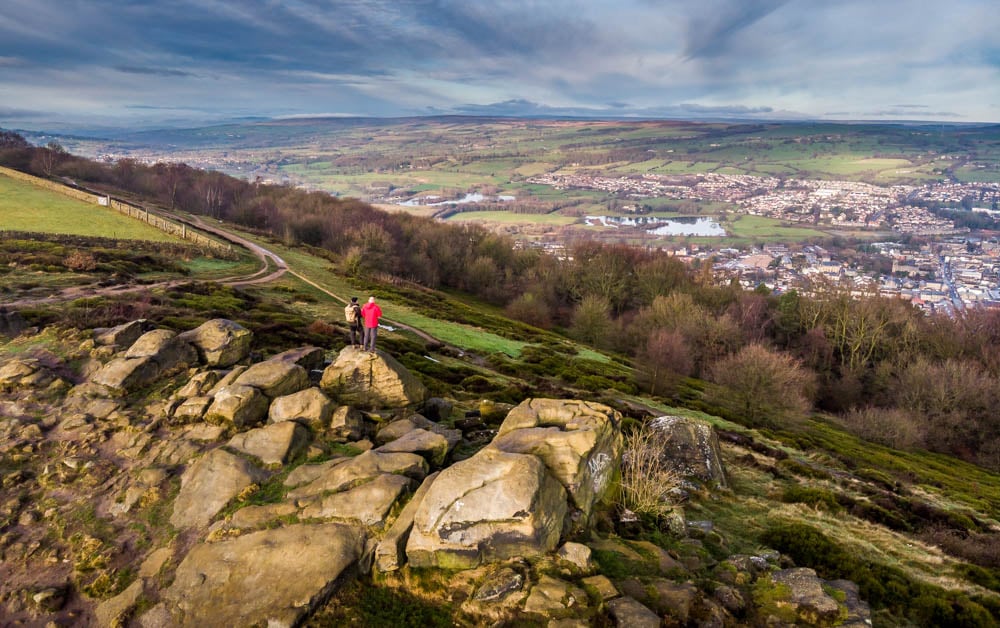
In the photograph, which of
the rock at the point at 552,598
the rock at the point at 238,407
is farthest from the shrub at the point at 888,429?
the rock at the point at 238,407

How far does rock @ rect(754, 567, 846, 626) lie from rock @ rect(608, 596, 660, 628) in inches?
159

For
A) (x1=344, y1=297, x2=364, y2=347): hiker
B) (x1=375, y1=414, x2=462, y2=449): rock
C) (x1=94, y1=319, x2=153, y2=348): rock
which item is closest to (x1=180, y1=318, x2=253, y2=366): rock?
(x1=94, y1=319, x2=153, y2=348): rock

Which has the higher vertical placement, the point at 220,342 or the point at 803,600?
the point at 220,342

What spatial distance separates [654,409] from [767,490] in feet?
57.8

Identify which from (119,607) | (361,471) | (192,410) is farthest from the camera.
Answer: (192,410)

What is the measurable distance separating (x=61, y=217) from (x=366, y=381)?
248 ft

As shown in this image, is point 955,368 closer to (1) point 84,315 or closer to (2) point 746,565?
(2) point 746,565

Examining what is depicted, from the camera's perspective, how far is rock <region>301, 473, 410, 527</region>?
1304 centimetres

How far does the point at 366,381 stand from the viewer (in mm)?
20219

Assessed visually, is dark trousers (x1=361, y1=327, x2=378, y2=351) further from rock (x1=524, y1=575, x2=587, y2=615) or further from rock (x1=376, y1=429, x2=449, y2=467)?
rock (x1=524, y1=575, x2=587, y2=615)

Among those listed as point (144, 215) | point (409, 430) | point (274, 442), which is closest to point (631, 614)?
point (409, 430)

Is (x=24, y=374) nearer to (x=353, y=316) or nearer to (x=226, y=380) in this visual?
(x=226, y=380)

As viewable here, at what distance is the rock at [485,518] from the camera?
11.8 m

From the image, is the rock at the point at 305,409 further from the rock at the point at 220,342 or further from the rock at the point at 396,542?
the rock at the point at 396,542
